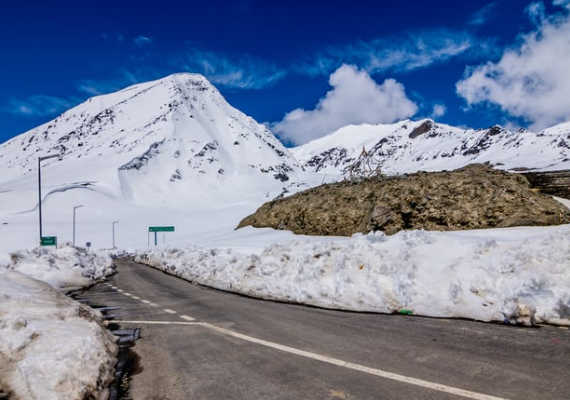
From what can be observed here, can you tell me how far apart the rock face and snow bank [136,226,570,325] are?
279cm

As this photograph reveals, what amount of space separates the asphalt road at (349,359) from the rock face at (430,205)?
34.2 ft

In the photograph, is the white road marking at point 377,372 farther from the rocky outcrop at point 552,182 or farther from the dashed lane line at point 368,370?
the rocky outcrop at point 552,182

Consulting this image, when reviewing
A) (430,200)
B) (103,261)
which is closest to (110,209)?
(103,261)

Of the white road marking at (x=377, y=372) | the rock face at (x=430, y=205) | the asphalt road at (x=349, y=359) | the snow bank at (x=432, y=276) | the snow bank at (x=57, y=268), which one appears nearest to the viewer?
the white road marking at (x=377, y=372)

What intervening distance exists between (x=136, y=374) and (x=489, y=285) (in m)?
6.36

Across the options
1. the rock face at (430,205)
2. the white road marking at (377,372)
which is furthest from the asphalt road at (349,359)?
the rock face at (430,205)

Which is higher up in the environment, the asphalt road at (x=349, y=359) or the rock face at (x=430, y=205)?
the rock face at (x=430, y=205)

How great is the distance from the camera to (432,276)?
8.91 meters

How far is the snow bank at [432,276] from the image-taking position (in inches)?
280

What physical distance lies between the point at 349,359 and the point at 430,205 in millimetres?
14593

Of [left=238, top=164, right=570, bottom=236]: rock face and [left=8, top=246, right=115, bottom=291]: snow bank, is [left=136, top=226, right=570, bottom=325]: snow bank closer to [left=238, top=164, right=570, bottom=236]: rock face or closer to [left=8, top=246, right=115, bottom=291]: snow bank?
[left=238, top=164, right=570, bottom=236]: rock face

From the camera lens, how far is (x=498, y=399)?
12.2 ft

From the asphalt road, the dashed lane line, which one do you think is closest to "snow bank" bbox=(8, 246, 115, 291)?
the asphalt road

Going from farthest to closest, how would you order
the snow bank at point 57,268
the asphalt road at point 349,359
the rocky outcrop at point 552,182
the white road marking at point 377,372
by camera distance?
the snow bank at point 57,268 → the rocky outcrop at point 552,182 → the asphalt road at point 349,359 → the white road marking at point 377,372
